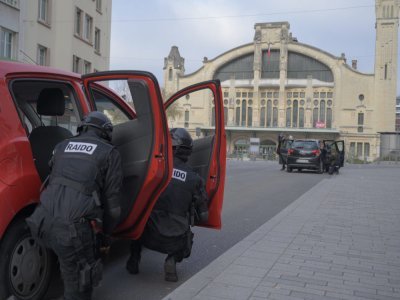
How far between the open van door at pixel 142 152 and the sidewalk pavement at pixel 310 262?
78 centimetres

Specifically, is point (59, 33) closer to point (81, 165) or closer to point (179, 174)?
point (179, 174)

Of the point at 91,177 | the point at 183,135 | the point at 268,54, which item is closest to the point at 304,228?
the point at 183,135

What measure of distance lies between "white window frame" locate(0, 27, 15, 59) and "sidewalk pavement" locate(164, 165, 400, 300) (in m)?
20.2

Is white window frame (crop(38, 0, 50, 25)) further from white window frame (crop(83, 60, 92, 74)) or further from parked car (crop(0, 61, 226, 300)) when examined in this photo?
parked car (crop(0, 61, 226, 300))

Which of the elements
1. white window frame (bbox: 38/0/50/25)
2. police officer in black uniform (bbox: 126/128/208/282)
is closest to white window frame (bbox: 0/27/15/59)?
white window frame (bbox: 38/0/50/25)

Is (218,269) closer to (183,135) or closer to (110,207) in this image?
(183,135)

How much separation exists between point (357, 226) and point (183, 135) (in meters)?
4.40

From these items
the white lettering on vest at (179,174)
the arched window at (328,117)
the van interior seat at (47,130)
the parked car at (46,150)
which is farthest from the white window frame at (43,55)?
the arched window at (328,117)

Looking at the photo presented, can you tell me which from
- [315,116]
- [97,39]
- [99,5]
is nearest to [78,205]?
[97,39]

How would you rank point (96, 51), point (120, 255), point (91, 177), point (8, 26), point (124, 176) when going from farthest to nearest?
point (96, 51)
point (8, 26)
point (120, 255)
point (124, 176)
point (91, 177)

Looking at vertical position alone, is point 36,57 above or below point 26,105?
above

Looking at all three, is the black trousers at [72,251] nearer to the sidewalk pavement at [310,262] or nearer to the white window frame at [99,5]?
the sidewalk pavement at [310,262]

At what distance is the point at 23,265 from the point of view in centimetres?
367

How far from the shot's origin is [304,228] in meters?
7.50
